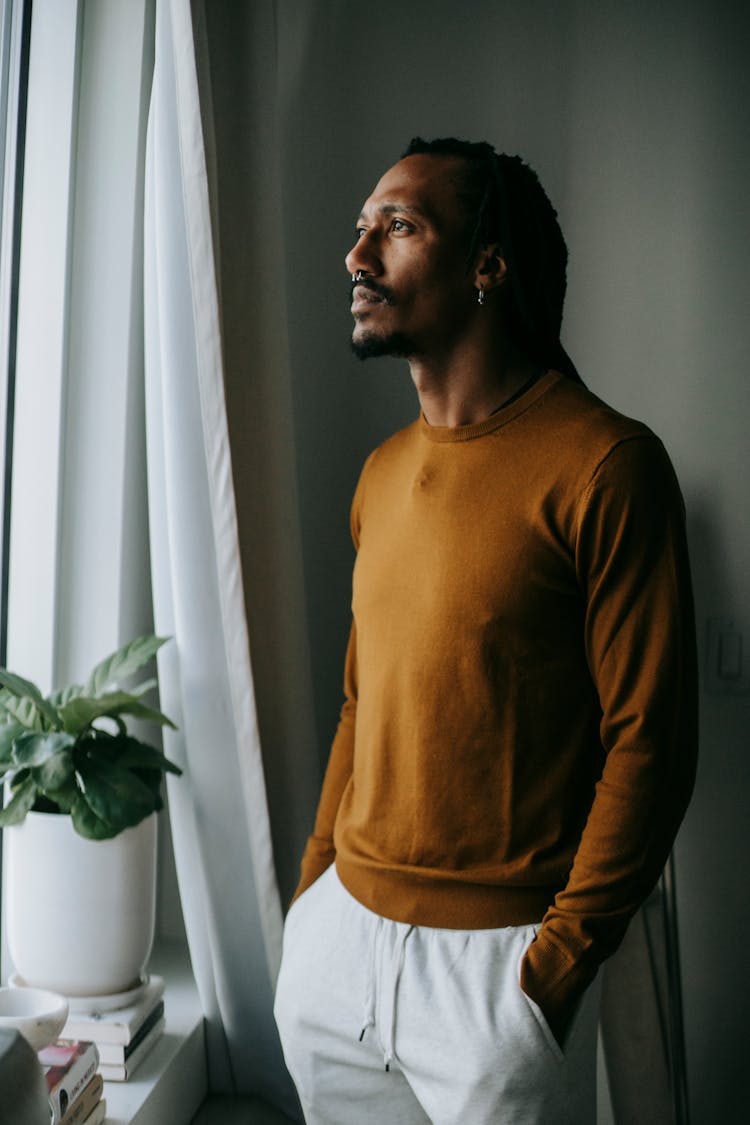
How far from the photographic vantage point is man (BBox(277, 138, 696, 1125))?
3.49 ft

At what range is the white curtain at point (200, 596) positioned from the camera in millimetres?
1435

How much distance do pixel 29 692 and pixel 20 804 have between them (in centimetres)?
15

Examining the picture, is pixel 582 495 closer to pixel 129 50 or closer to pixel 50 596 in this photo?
pixel 50 596

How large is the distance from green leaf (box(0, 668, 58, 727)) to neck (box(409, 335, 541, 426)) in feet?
2.21

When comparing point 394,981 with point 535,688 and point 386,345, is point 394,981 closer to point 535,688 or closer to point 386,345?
point 535,688

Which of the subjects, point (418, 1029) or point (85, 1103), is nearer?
point (418, 1029)

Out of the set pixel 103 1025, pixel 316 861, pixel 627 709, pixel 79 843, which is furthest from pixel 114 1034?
pixel 627 709

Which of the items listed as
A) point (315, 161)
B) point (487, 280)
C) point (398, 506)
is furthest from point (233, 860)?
point (315, 161)

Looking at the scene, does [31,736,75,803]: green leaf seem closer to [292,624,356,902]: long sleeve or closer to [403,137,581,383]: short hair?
[292,624,356,902]: long sleeve

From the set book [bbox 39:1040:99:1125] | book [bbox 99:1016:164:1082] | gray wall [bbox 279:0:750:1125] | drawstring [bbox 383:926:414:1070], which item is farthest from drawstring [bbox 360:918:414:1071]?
gray wall [bbox 279:0:750:1125]

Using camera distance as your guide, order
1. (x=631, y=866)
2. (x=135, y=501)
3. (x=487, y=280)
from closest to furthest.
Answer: (x=631, y=866), (x=487, y=280), (x=135, y=501)

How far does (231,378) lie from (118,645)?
467mm

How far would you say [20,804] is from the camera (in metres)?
1.38

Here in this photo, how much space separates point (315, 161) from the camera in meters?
1.77
